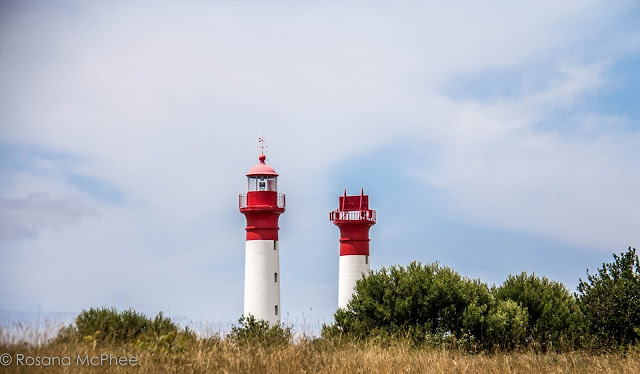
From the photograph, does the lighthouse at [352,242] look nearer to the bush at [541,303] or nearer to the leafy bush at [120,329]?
the bush at [541,303]

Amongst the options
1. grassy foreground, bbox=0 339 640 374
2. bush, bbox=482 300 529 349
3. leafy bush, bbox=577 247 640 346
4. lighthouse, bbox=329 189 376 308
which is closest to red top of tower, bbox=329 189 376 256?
lighthouse, bbox=329 189 376 308

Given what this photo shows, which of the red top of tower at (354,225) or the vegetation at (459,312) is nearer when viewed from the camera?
the vegetation at (459,312)

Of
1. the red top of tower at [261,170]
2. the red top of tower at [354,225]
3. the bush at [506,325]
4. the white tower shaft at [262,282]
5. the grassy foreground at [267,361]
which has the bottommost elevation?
the grassy foreground at [267,361]

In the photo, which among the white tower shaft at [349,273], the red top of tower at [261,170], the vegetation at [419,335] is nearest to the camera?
the vegetation at [419,335]

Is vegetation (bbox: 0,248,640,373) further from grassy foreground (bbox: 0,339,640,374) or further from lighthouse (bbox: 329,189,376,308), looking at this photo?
lighthouse (bbox: 329,189,376,308)

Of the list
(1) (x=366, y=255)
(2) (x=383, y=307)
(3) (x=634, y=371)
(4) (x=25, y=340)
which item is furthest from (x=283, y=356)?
(1) (x=366, y=255)

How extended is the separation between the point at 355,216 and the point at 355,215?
0.21 ft

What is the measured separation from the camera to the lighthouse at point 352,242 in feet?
141

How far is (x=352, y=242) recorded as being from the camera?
4375 centimetres

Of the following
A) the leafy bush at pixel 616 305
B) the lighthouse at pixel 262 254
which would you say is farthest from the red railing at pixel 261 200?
the leafy bush at pixel 616 305

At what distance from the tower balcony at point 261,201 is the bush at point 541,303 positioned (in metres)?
11.8

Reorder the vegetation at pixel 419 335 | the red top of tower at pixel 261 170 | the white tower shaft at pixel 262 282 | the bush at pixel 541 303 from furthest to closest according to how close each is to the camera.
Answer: the red top of tower at pixel 261 170 < the white tower shaft at pixel 262 282 < the bush at pixel 541 303 < the vegetation at pixel 419 335

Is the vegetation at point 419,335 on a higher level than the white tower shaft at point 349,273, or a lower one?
lower

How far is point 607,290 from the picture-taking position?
2570 cm
